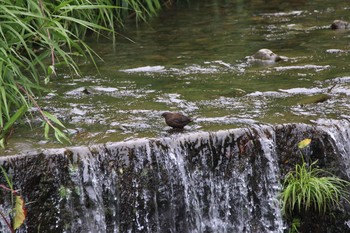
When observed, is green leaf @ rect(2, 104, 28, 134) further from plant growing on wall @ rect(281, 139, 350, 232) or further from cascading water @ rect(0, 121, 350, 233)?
plant growing on wall @ rect(281, 139, 350, 232)

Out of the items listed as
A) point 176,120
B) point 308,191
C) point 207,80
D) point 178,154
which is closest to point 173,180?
point 178,154

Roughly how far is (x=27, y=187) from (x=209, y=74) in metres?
2.05

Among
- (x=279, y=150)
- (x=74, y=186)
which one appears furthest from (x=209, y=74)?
(x=74, y=186)

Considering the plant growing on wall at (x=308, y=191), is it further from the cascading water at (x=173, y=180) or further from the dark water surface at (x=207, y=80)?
the dark water surface at (x=207, y=80)

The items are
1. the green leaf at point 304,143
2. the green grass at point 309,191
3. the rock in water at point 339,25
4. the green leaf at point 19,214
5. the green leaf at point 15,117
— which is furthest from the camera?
the rock in water at point 339,25

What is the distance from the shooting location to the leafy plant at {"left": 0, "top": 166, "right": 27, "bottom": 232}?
3.56 meters

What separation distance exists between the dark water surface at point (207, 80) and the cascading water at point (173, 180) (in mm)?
112

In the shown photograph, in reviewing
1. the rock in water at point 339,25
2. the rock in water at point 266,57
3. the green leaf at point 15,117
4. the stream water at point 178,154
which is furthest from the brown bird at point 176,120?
the rock in water at point 339,25

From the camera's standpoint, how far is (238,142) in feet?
13.5

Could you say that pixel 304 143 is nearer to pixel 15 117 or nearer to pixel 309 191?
pixel 309 191

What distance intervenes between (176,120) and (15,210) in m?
0.98

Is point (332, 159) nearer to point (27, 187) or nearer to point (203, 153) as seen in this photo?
point (203, 153)

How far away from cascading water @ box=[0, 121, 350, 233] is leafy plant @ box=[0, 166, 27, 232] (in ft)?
0.15

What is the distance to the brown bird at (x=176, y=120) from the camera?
407cm
